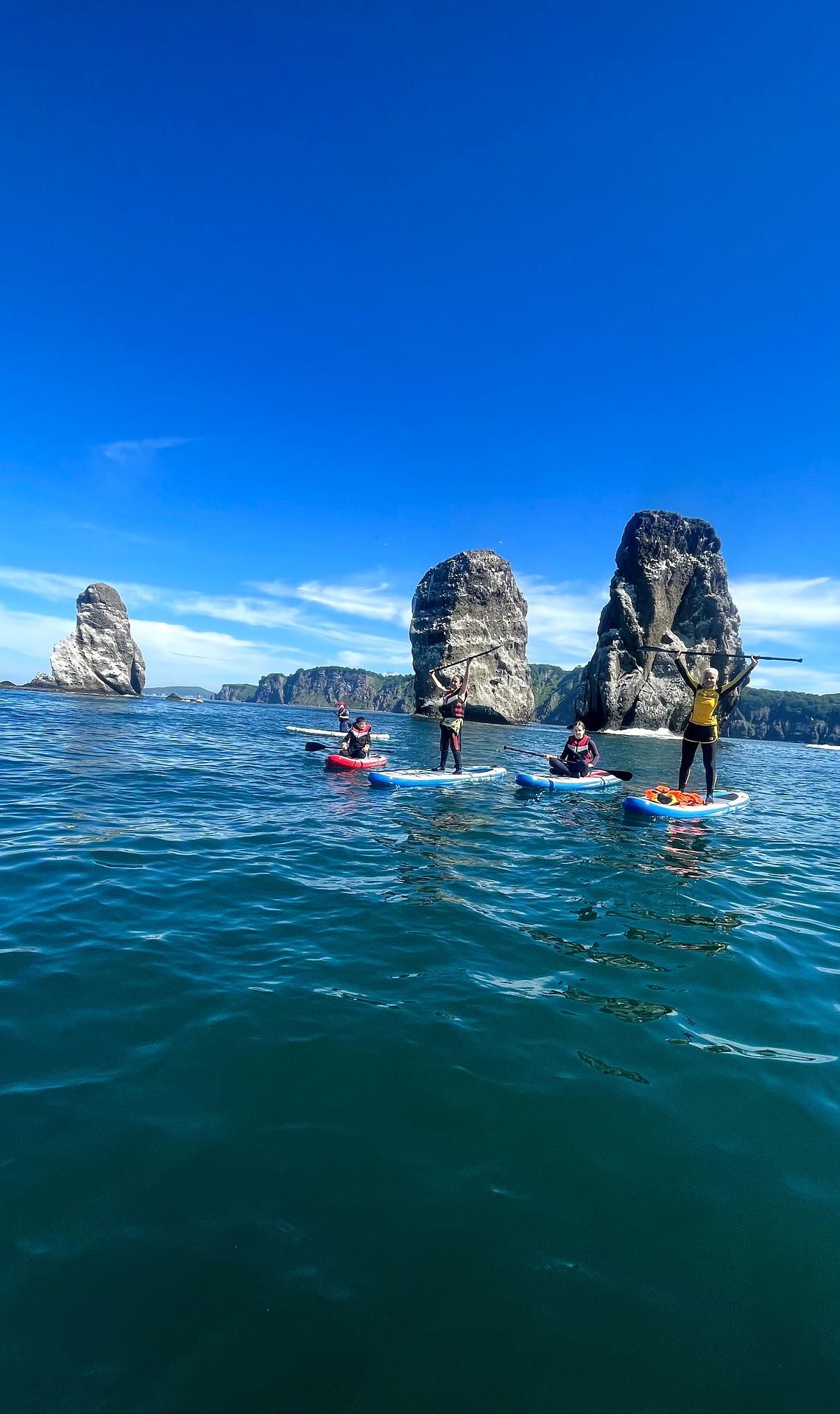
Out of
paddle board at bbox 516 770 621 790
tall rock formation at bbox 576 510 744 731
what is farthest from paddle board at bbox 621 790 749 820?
tall rock formation at bbox 576 510 744 731

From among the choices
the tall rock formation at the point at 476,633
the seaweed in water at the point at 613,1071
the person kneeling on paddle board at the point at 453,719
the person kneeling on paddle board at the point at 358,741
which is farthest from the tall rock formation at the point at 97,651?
the seaweed in water at the point at 613,1071

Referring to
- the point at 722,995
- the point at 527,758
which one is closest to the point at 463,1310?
the point at 722,995

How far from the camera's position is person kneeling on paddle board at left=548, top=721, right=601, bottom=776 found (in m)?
20.3

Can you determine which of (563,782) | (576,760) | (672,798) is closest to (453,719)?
(563,782)

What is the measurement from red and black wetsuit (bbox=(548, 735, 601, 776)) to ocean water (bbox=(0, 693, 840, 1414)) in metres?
11.1

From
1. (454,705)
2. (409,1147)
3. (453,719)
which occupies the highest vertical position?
(454,705)

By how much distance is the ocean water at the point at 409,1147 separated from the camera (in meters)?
2.77

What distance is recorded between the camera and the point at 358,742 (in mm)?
22438

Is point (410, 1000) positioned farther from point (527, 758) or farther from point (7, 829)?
point (527, 758)

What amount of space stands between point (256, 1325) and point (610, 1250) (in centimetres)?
187

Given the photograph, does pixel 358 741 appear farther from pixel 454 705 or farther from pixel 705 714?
pixel 705 714

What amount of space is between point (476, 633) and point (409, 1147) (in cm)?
9428

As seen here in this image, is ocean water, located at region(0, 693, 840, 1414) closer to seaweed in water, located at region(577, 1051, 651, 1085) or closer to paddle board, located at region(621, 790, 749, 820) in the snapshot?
seaweed in water, located at region(577, 1051, 651, 1085)

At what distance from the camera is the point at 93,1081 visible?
14.4 ft
